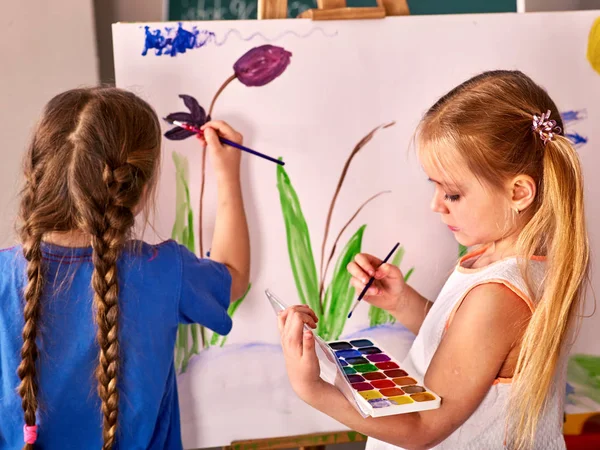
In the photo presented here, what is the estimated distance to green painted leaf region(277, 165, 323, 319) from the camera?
1.15 metres

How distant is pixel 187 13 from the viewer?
4.44 feet

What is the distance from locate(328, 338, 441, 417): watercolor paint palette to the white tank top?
109mm

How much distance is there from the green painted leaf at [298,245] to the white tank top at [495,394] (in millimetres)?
237

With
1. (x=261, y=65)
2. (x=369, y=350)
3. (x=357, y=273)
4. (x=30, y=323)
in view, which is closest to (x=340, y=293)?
(x=357, y=273)

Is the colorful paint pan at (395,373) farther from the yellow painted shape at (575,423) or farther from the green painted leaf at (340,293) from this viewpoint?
the yellow painted shape at (575,423)

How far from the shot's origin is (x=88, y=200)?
2.94 ft

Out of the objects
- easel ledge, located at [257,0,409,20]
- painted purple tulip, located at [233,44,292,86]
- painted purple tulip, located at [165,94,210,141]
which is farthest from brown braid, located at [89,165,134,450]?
easel ledge, located at [257,0,409,20]

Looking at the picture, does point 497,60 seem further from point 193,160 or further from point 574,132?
point 193,160

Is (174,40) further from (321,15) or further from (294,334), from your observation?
(294,334)

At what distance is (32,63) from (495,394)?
99cm

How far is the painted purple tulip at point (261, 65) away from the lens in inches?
43.6

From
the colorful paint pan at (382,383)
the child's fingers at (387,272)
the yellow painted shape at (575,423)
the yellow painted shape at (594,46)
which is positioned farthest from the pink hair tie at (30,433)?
the yellow painted shape at (594,46)

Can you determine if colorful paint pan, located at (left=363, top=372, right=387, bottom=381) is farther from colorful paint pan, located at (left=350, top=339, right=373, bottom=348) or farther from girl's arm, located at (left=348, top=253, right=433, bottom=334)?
girl's arm, located at (left=348, top=253, right=433, bottom=334)

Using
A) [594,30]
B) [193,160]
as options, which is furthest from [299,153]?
[594,30]
